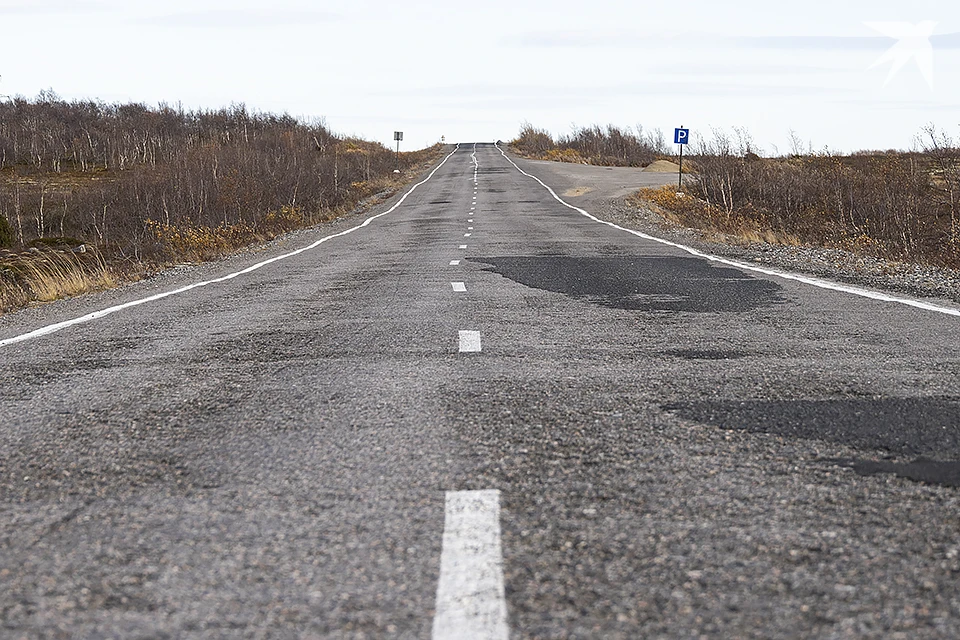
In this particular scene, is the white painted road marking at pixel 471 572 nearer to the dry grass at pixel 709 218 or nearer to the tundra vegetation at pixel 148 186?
the tundra vegetation at pixel 148 186

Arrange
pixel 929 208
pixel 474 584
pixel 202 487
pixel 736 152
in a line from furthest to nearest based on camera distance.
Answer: pixel 736 152 < pixel 929 208 < pixel 202 487 < pixel 474 584

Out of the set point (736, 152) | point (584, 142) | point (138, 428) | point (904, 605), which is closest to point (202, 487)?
point (138, 428)

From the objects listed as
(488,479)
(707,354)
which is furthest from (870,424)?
(707,354)

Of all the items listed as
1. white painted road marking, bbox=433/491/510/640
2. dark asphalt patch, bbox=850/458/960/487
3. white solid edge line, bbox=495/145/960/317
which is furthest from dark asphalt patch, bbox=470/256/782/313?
white painted road marking, bbox=433/491/510/640

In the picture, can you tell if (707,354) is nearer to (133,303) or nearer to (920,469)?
(920,469)

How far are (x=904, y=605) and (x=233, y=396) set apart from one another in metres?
3.83

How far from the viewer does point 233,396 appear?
17.8ft

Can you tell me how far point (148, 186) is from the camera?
5822 cm

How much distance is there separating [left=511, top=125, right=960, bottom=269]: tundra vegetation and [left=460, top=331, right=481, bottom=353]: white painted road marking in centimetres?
962

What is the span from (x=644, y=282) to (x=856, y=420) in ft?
24.2

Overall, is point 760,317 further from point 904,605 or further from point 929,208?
point 929,208

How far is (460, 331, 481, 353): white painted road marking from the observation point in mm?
6895

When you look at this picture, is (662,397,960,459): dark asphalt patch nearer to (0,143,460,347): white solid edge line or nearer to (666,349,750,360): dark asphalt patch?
(666,349,750,360): dark asphalt patch

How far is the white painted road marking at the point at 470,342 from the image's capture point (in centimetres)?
689
